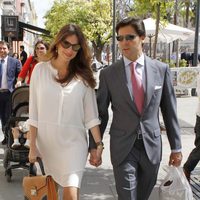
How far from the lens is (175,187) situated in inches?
133

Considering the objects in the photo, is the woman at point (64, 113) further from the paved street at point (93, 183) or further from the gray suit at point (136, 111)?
the paved street at point (93, 183)

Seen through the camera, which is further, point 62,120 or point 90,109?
point 90,109

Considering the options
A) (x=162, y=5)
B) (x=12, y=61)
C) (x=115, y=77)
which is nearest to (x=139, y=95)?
(x=115, y=77)

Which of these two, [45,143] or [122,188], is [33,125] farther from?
[122,188]

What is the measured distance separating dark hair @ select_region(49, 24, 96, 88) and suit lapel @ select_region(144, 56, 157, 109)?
15.9 inches

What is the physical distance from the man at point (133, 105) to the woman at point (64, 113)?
0.41ft

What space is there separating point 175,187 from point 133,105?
2.37 feet

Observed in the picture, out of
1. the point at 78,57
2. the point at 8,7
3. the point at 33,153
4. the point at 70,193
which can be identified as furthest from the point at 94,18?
the point at 70,193

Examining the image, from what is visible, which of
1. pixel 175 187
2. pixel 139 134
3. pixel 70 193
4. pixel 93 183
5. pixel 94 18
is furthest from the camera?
pixel 94 18

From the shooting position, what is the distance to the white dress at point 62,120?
3.20m

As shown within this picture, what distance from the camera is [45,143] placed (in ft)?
10.7

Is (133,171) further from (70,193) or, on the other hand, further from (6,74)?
(6,74)

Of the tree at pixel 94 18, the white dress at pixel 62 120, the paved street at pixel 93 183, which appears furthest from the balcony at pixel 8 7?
the white dress at pixel 62 120

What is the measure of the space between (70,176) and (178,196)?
84 cm
